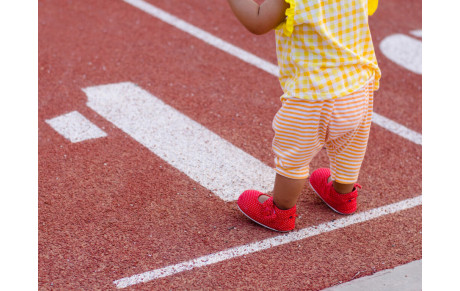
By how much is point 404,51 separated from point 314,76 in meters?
3.58

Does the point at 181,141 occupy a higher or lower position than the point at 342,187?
lower

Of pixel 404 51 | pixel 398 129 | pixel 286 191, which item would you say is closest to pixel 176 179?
pixel 286 191

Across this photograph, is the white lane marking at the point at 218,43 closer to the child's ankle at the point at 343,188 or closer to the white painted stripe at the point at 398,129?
the white painted stripe at the point at 398,129

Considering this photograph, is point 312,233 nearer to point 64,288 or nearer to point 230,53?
→ point 64,288

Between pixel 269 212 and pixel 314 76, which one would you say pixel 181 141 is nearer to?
pixel 269 212

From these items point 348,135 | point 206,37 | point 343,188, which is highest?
point 348,135

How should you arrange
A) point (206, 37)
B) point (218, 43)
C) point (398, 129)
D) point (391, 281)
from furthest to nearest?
point (206, 37)
point (218, 43)
point (398, 129)
point (391, 281)

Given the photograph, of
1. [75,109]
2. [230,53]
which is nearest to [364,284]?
[75,109]

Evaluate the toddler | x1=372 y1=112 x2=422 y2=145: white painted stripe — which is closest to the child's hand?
the toddler

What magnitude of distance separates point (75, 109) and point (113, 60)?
0.99 metres

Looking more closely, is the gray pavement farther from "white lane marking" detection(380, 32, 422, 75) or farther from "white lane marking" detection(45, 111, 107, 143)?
"white lane marking" detection(380, 32, 422, 75)

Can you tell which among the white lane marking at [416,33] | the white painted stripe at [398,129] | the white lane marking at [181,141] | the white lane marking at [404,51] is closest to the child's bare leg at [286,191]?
the white lane marking at [181,141]

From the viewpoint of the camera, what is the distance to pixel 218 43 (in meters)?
5.94

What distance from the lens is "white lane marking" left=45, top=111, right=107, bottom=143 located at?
418 centimetres
